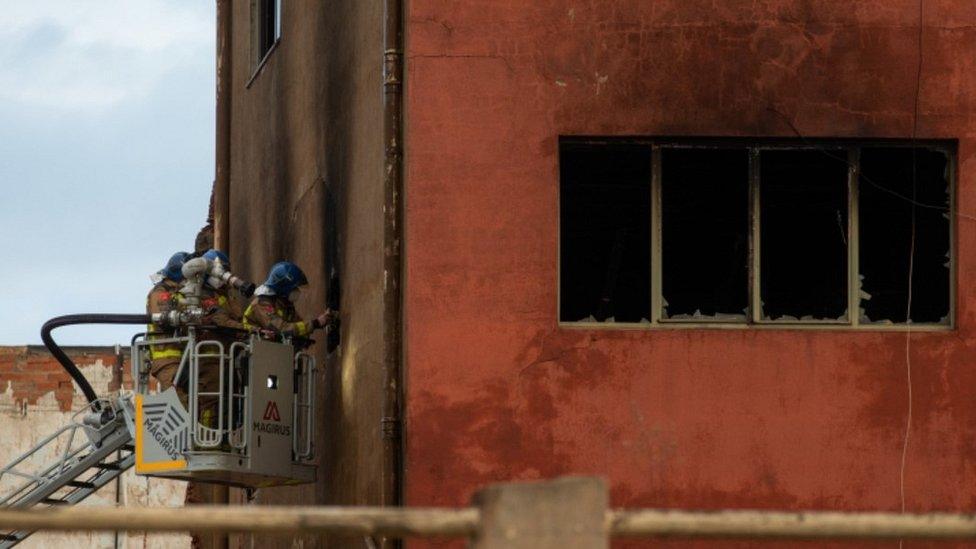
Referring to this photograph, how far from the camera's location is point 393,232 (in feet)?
50.6

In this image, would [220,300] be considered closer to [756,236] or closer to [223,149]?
[223,149]

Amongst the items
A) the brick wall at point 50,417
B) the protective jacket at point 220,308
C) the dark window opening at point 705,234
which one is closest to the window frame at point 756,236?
the dark window opening at point 705,234

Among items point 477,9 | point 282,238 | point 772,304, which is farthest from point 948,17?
point 282,238

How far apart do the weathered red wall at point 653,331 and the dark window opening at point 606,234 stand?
0.20 m

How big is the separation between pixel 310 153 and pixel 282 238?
151 cm

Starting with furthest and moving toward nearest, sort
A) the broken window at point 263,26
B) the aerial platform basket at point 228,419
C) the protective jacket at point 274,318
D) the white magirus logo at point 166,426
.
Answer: the broken window at point 263,26
the protective jacket at point 274,318
the white magirus logo at point 166,426
the aerial platform basket at point 228,419

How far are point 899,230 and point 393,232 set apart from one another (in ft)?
11.7

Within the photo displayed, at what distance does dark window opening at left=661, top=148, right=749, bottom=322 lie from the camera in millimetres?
15281

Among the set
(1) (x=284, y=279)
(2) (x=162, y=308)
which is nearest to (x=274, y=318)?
(1) (x=284, y=279)

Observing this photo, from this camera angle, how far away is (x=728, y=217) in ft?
50.2

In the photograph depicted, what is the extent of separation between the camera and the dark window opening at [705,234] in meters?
15.3

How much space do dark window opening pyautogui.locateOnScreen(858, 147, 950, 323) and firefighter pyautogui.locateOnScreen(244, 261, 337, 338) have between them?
15.2 feet

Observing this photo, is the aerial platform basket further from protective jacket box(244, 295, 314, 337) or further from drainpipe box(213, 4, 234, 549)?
drainpipe box(213, 4, 234, 549)

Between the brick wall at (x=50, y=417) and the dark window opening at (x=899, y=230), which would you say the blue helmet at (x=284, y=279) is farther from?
the brick wall at (x=50, y=417)
